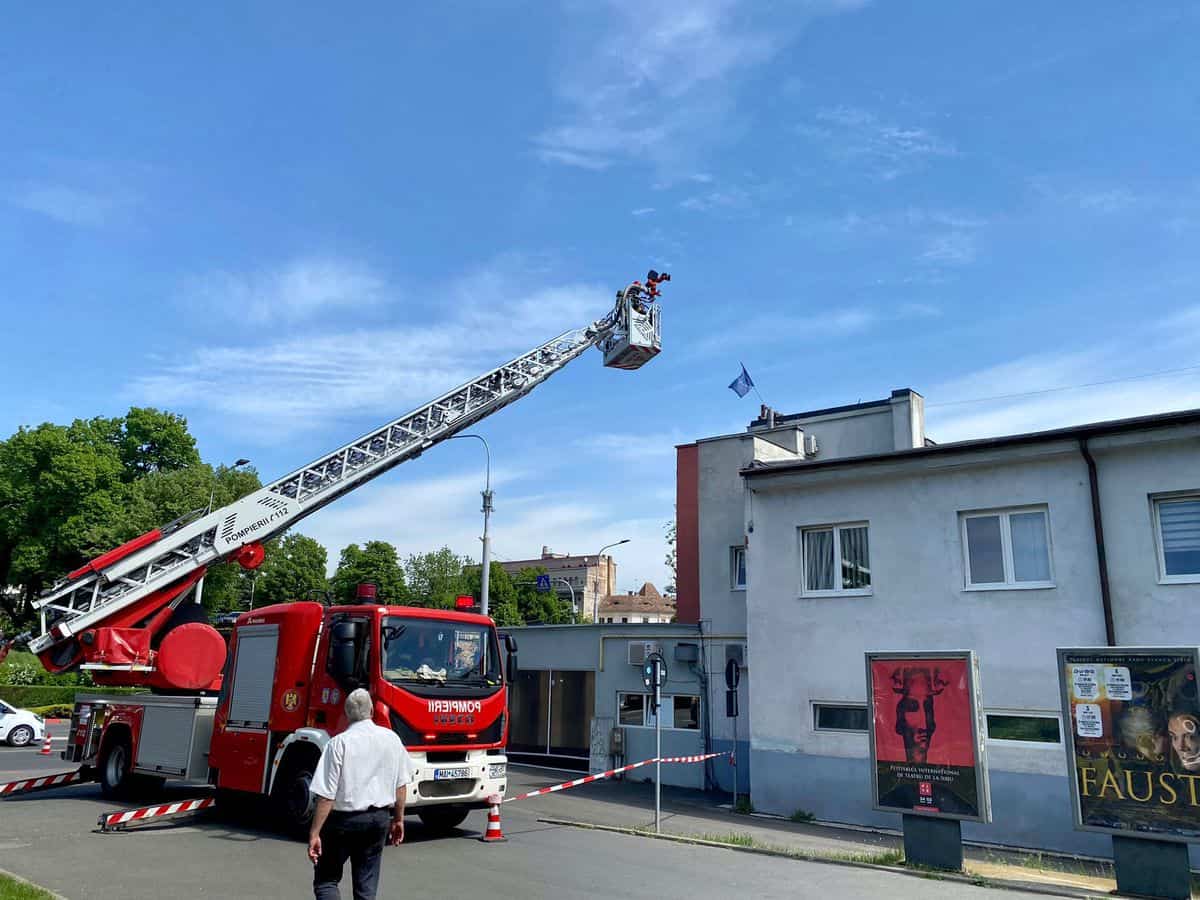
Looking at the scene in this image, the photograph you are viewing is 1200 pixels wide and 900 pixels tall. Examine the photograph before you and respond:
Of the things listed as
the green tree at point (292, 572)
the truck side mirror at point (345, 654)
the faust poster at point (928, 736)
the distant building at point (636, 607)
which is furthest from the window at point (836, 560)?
the distant building at point (636, 607)

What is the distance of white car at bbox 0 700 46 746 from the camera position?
24484 mm

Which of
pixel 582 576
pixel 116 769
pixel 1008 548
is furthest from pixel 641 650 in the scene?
pixel 582 576

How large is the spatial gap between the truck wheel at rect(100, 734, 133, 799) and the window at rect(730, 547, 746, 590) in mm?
12249

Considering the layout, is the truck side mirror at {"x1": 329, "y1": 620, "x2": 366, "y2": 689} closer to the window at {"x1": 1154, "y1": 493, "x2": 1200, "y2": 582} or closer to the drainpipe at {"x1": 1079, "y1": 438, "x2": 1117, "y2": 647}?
the drainpipe at {"x1": 1079, "y1": 438, "x2": 1117, "y2": 647}

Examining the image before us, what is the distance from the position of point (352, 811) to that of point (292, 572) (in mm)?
61069

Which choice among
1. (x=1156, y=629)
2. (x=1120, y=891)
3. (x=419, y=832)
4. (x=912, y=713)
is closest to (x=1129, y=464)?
(x=1156, y=629)

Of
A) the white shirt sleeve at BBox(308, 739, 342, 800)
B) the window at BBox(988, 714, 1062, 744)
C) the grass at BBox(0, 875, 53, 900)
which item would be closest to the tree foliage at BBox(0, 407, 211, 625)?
the grass at BBox(0, 875, 53, 900)

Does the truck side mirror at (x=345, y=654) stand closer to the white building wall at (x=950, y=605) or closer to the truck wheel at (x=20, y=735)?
the white building wall at (x=950, y=605)

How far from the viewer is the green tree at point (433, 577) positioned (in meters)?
66.6

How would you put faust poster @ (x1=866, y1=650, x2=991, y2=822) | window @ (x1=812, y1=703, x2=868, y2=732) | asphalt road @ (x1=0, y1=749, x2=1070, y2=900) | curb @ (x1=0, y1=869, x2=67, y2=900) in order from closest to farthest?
curb @ (x1=0, y1=869, x2=67, y2=900), asphalt road @ (x1=0, y1=749, x2=1070, y2=900), faust poster @ (x1=866, y1=650, x2=991, y2=822), window @ (x1=812, y1=703, x2=868, y2=732)

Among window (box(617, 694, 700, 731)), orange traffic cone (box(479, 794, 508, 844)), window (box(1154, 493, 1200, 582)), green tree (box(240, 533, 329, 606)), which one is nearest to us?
orange traffic cone (box(479, 794, 508, 844))

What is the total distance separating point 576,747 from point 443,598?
149 ft

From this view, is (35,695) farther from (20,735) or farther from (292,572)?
(292,572)

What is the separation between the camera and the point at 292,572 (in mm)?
62938
